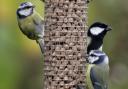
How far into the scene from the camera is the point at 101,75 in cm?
741

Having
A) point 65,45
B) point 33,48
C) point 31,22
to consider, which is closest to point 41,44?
point 31,22

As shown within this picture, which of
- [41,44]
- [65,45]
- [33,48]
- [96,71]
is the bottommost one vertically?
[33,48]

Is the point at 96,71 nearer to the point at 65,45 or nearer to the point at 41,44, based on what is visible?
the point at 65,45

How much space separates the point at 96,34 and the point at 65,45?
759mm

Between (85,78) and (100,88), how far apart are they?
0.63 feet

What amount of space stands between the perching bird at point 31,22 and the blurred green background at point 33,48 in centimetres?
175

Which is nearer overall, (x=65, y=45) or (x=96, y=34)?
(x=65, y=45)

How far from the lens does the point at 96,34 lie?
784 centimetres

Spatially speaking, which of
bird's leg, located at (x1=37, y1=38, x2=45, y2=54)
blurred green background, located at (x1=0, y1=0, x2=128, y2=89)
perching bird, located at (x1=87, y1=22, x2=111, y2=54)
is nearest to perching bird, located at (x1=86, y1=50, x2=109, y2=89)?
perching bird, located at (x1=87, y1=22, x2=111, y2=54)

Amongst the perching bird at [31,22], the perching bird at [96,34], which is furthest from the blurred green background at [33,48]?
Result: the perching bird at [96,34]

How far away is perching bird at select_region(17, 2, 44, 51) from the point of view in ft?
25.2

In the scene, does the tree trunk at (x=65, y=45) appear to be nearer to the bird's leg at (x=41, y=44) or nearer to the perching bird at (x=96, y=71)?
the perching bird at (x=96, y=71)
